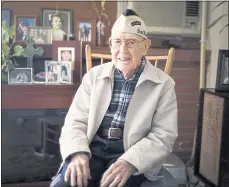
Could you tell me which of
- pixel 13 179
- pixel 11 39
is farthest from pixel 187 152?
pixel 11 39

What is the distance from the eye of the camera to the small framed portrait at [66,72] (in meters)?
2.03

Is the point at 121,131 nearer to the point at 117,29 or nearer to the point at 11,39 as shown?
the point at 117,29

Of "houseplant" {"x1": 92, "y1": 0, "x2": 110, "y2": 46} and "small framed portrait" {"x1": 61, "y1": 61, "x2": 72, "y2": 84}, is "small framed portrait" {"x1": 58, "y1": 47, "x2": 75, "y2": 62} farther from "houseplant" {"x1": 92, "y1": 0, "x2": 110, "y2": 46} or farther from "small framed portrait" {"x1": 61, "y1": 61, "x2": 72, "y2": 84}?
"houseplant" {"x1": 92, "y1": 0, "x2": 110, "y2": 46}

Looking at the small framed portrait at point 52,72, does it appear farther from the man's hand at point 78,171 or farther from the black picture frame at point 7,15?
the man's hand at point 78,171

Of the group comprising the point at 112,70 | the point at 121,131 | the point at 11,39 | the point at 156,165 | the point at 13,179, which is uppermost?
the point at 11,39

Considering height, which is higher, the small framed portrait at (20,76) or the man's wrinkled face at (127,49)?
the man's wrinkled face at (127,49)

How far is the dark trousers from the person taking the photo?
1.28 meters

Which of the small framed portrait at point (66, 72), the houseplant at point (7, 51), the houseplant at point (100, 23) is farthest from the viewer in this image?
the houseplant at point (100, 23)

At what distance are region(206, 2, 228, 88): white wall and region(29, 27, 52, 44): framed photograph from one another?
1.13m

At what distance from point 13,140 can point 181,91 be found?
1184 millimetres

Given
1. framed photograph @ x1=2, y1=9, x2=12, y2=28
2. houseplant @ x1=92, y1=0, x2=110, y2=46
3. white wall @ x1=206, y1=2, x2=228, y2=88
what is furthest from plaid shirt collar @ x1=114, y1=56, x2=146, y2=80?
white wall @ x1=206, y1=2, x2=228, y2=88

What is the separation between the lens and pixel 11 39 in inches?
82.5

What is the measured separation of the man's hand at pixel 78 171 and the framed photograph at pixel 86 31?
115 centimetres

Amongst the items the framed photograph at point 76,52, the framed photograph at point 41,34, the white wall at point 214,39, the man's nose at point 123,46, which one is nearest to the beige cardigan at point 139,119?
the man's nose at point 123,46
